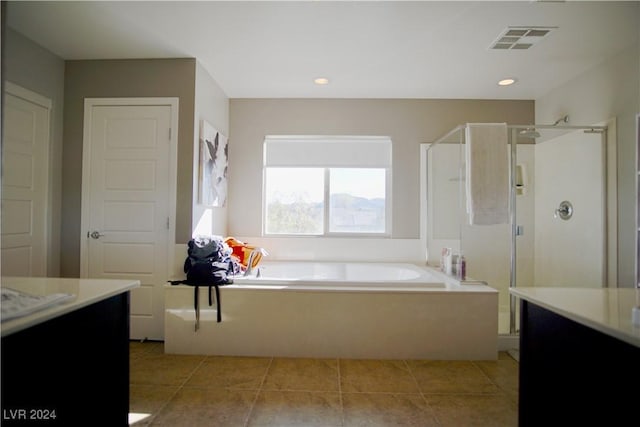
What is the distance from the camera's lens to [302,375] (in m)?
2.03

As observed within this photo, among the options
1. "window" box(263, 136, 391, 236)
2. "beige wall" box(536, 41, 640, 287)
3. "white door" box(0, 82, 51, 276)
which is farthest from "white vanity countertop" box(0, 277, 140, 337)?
"beige wall" box(536, 41, 640, 287)

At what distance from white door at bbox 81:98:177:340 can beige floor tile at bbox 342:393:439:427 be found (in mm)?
1777

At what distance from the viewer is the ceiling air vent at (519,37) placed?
2105 mm

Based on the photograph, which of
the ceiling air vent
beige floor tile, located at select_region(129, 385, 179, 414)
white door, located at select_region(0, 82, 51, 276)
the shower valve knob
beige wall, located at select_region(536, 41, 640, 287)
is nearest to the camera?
beige floor tile, located at select_region(129, 385, 179, 414)

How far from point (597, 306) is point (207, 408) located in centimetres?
184

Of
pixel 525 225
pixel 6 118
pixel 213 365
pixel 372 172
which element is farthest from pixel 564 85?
pixel 6 118

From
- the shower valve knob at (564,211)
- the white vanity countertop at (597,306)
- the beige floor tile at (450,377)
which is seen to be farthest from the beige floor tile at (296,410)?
the shower valve knob at (564,211)

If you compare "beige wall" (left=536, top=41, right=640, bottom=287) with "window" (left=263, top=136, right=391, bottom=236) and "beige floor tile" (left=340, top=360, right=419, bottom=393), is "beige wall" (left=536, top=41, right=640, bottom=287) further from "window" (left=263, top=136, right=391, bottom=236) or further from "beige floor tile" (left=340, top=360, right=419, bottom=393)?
"beige floor tile" (left=340, top=360, right=419, bottom=393)

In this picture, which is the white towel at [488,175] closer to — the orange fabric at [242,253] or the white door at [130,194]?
the orange fabric at [242,253]

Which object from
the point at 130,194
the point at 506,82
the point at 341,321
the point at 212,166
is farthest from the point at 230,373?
the point at 506,82

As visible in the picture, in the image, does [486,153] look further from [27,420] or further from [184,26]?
[27,420]

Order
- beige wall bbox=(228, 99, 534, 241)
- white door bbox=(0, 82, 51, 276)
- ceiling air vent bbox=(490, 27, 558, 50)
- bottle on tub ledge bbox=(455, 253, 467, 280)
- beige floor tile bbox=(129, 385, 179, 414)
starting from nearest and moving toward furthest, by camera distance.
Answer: beige floor tile bbox=(129, 385, 179, 414), ceiling air vent bbox=(490, 27, 558, 50), white door bbox=(0, 82, 51, 276), bottle on tub ledge bbox=(455, 253, 467, 280), beige wall bbox=(228, 99, 534, 241)

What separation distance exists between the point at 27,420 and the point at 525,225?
11.9 ft

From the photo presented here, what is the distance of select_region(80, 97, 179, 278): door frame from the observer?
256 centimetres
